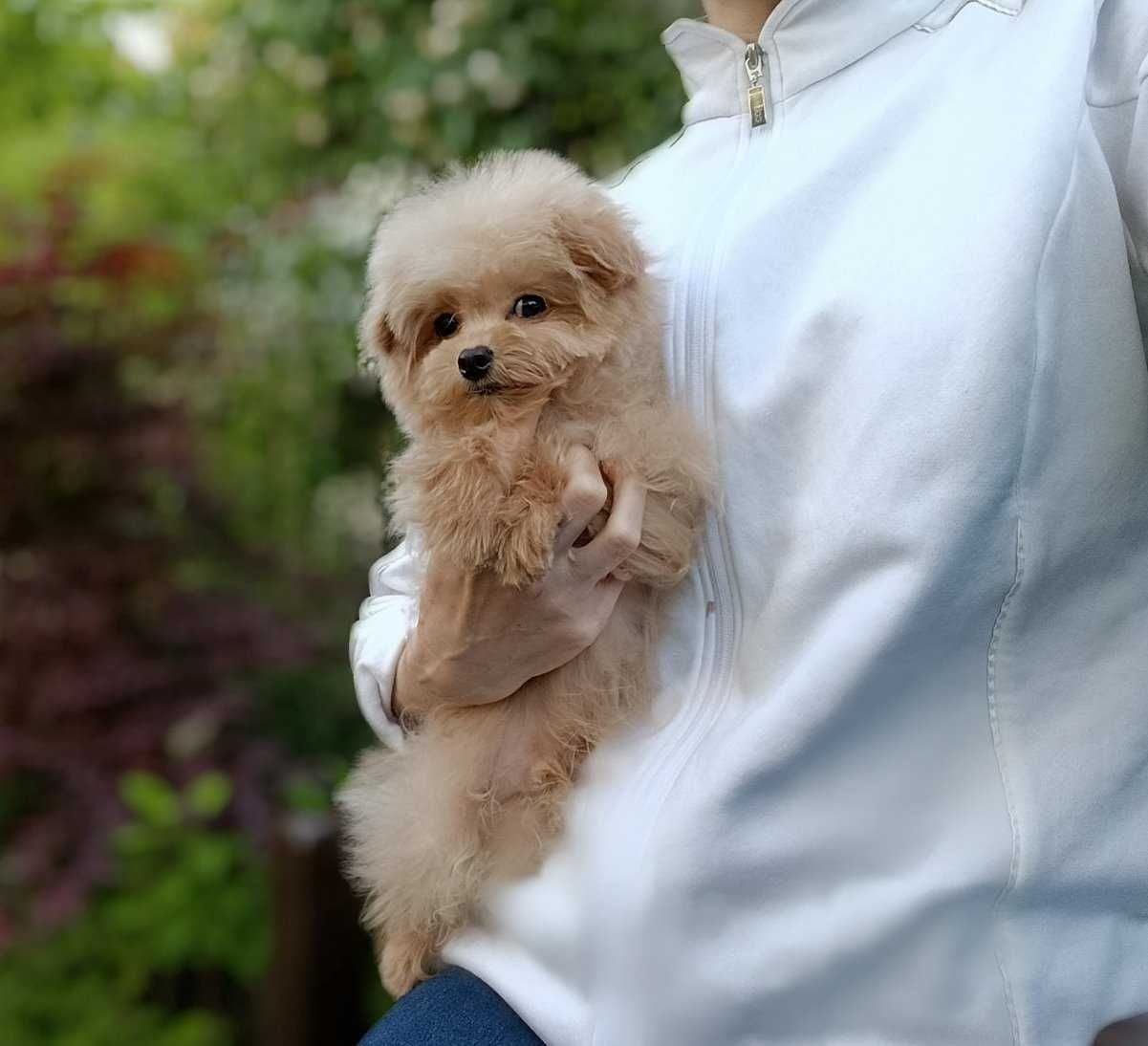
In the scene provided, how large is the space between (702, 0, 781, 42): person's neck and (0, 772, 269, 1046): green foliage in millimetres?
2579

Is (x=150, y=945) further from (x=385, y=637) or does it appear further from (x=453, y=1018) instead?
(x=453, y=1018)

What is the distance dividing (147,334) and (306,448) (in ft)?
1.87

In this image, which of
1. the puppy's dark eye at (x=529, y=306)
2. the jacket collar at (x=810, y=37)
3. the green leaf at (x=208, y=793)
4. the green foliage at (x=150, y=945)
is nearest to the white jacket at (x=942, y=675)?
the jacket collar at (x=810, y=37)

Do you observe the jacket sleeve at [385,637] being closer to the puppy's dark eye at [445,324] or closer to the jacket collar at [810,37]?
the puppy's dark eye at [445,324]

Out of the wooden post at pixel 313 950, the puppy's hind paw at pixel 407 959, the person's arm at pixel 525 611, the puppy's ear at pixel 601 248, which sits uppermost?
the puppy's ear at pixel 601 248

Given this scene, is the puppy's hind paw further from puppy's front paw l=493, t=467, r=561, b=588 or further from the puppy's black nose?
the puppy's black nose

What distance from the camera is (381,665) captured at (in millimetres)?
1444

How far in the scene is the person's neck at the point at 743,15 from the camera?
52.6 inches

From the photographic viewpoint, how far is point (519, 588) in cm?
122

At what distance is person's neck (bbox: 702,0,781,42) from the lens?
134 cm

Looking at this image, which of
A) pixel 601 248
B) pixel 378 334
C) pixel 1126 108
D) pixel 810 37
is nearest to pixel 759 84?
pixel 810 37

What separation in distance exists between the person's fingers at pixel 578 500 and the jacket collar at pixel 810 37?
17.7 inches

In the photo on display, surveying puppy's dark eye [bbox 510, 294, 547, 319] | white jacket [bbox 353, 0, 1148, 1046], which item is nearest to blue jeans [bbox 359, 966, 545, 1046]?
white jacket [bbox 353, 0, 1148, 1046]

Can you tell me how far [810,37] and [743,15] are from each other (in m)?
0.12
